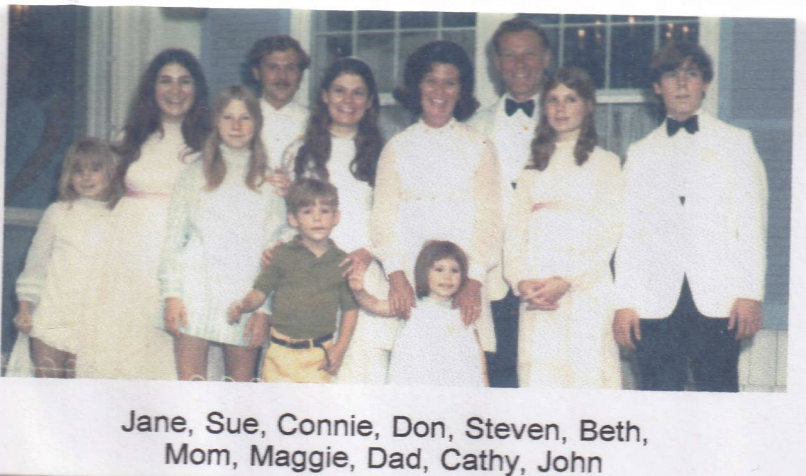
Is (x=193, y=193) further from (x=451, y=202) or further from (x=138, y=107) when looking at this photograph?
(x=451, y=202)

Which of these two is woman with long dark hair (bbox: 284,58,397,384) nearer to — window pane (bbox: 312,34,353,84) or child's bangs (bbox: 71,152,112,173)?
window pane (bbox: 312,34,353,84)

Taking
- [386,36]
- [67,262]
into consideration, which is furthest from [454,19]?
[67,262]

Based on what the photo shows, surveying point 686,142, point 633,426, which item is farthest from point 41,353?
point 686,142

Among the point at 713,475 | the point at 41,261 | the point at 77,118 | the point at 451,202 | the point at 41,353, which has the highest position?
the point at 77,118

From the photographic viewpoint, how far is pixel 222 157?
18.5 ft

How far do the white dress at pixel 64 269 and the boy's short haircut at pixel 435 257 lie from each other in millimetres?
1598

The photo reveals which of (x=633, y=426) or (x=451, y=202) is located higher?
(x=451, y=202)

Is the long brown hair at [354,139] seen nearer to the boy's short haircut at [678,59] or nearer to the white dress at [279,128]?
the white dress at [279,128]

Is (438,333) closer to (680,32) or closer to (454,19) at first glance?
(454,19)

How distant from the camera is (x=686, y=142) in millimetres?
5586

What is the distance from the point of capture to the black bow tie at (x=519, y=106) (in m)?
5.60

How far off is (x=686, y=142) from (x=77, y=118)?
307 cm

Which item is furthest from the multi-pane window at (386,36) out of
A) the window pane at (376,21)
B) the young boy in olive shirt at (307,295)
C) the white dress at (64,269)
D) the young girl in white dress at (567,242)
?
the white dress at (64,269)

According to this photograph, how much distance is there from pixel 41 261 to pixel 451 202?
2103 millimetres
